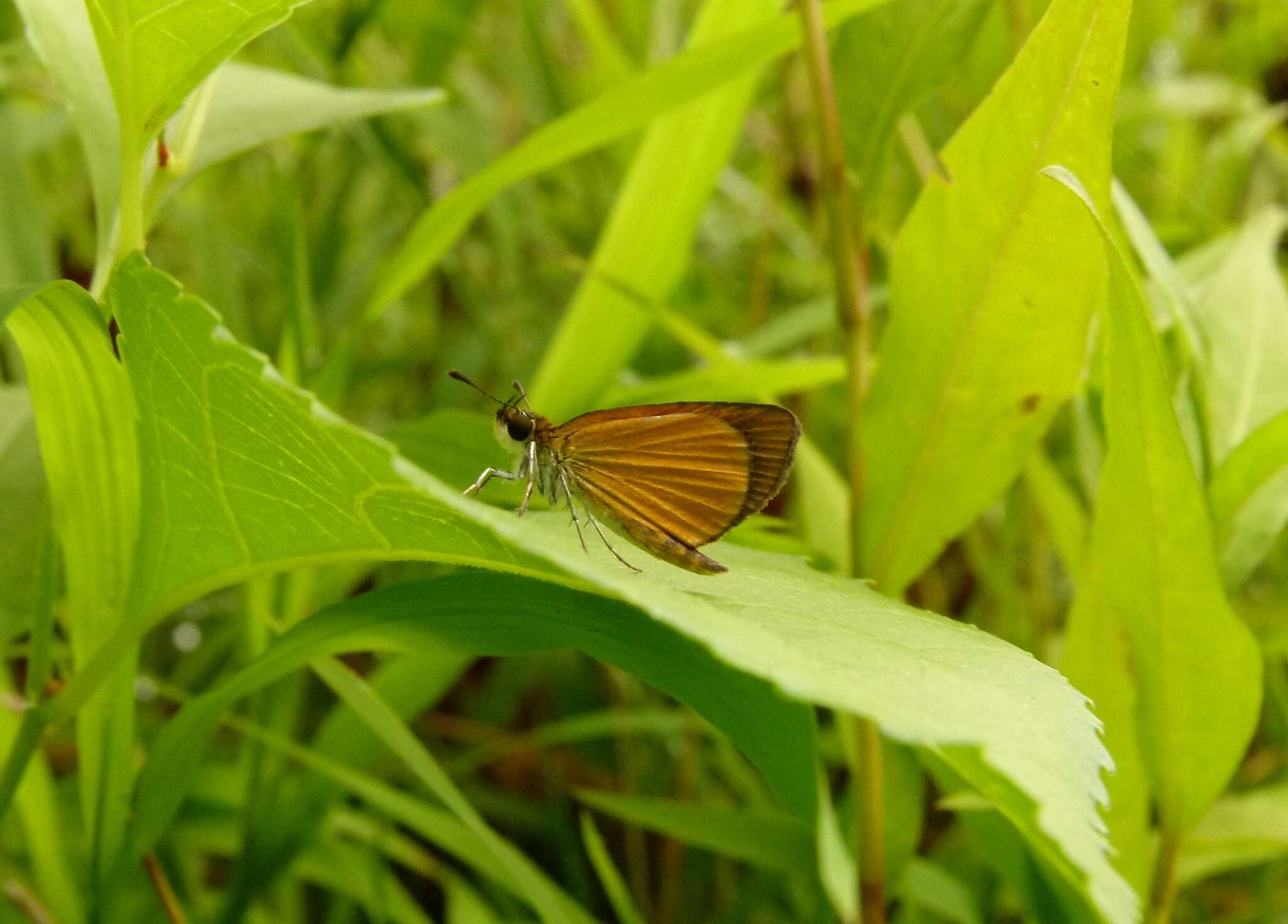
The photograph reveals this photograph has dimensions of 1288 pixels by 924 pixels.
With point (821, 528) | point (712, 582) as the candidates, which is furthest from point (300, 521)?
point (821, 528)

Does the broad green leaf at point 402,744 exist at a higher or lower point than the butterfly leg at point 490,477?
lower

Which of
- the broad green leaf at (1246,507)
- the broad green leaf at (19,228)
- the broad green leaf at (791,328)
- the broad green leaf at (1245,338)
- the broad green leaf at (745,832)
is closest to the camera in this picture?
the broad green leaf at (1246,507)

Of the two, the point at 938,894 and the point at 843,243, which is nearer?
the point at 843,243

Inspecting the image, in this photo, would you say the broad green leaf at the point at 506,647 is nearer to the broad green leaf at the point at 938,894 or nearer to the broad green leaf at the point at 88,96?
the broad green leaf at the point at 88,96

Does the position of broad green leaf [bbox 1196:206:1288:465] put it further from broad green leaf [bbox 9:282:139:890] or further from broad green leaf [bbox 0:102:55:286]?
broad green leaf [bbox 0:102:55:286]

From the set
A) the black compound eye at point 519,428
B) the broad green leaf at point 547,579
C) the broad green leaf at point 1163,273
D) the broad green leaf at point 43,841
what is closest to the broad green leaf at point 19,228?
the broad green leaf at point 43,841

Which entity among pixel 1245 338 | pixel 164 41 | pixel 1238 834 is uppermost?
pixel 164 41

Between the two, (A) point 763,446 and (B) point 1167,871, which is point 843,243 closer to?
(A) point 763,446

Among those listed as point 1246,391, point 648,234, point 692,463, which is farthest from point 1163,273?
point 648,234
